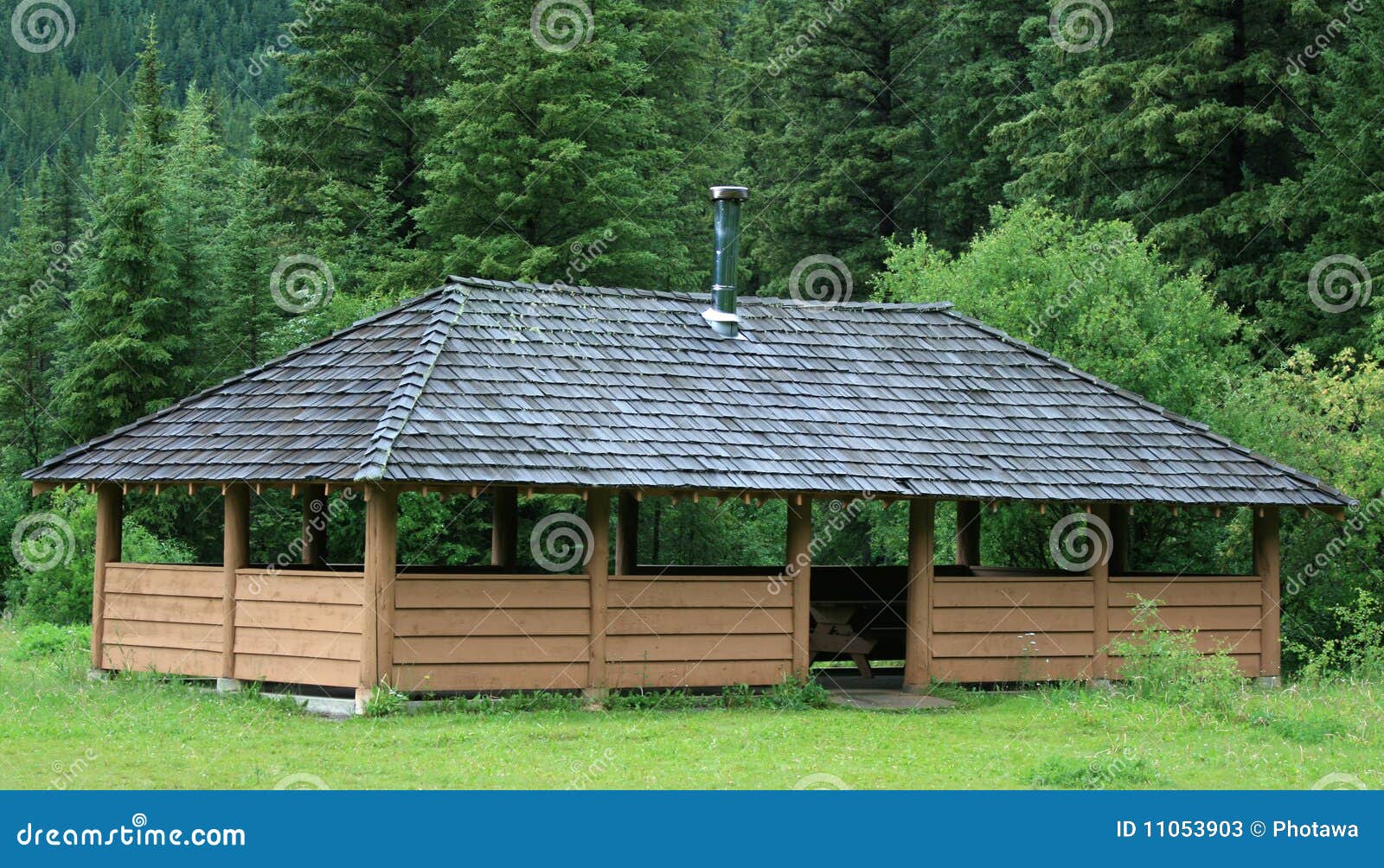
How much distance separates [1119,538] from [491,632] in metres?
8.10

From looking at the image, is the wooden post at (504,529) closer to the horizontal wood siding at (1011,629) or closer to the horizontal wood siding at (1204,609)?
the horizontal wood siding at (1011,629)

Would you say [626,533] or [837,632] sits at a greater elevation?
[626,533]

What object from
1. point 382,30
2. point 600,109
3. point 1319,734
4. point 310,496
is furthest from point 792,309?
point 382,30

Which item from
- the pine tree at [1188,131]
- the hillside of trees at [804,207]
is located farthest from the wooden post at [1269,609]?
the pine tree at [1188,131]

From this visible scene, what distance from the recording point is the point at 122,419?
30703 millimetres

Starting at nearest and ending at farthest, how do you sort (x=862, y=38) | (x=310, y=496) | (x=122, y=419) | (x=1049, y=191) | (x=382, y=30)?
(x=310, y=496) < (x=122, y=419) < (x=1049, y=191) < (x=382, y=30) < (x=862, y=38)

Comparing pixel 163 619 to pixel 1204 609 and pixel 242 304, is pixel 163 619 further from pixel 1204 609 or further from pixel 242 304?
pixel 242 304

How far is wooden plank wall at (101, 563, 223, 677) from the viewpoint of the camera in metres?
15.8

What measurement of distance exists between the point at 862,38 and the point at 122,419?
20.1 metres

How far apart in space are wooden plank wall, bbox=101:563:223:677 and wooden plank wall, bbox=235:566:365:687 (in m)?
0.48

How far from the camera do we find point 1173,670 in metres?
15.6

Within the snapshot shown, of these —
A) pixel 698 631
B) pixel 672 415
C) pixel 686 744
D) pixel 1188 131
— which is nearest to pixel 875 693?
pixel 698 631

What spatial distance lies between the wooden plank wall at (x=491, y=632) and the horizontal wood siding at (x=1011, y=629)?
13.2 feet

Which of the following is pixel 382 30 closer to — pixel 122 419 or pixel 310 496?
pixel 122 419
